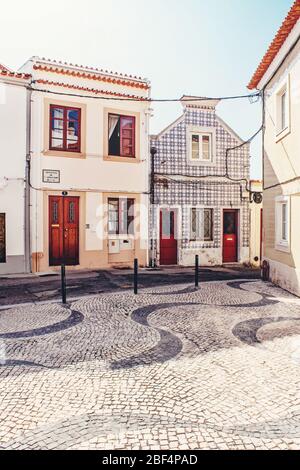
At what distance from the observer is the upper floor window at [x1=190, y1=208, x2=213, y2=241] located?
15.0 m

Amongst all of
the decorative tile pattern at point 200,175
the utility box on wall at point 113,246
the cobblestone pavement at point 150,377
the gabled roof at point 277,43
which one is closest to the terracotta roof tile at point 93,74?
the decorative tile pattern at point 200,175

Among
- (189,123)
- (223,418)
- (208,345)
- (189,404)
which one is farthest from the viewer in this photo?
(189,123)

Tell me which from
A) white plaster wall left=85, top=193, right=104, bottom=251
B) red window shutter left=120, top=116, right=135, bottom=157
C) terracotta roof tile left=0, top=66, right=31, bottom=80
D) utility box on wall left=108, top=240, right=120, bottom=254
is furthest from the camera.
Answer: red window shutter left=120, top=116, right=135, bottom=157

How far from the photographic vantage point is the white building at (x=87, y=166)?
1276 cm

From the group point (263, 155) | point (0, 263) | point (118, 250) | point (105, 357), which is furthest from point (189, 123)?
point (105, 357)

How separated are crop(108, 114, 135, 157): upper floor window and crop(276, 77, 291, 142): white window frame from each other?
6.08 m

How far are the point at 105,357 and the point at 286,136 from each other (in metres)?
7.12

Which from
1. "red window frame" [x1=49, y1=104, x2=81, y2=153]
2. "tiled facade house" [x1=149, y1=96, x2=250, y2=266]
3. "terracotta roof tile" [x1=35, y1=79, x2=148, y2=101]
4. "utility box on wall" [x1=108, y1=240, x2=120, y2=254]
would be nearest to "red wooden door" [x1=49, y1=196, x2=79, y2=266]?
"utility box on wall" [x1=108, y1=240, x2=120, y2=254]

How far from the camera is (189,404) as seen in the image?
366 cm

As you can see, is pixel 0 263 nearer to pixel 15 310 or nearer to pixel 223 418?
pixel 15 310

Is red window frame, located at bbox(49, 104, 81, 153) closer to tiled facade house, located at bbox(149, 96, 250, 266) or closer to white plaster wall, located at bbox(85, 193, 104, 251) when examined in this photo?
white plaster wall, located at bbox(85, 193, 104, 251)

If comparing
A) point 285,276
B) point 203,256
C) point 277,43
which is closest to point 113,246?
point 203,256

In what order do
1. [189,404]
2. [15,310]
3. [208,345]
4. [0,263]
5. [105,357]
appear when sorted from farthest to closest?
[0,263] < [15,310] < [208,345] < [105,357] < [189,404]

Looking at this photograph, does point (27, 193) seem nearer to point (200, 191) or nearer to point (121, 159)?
point (121, 159)
